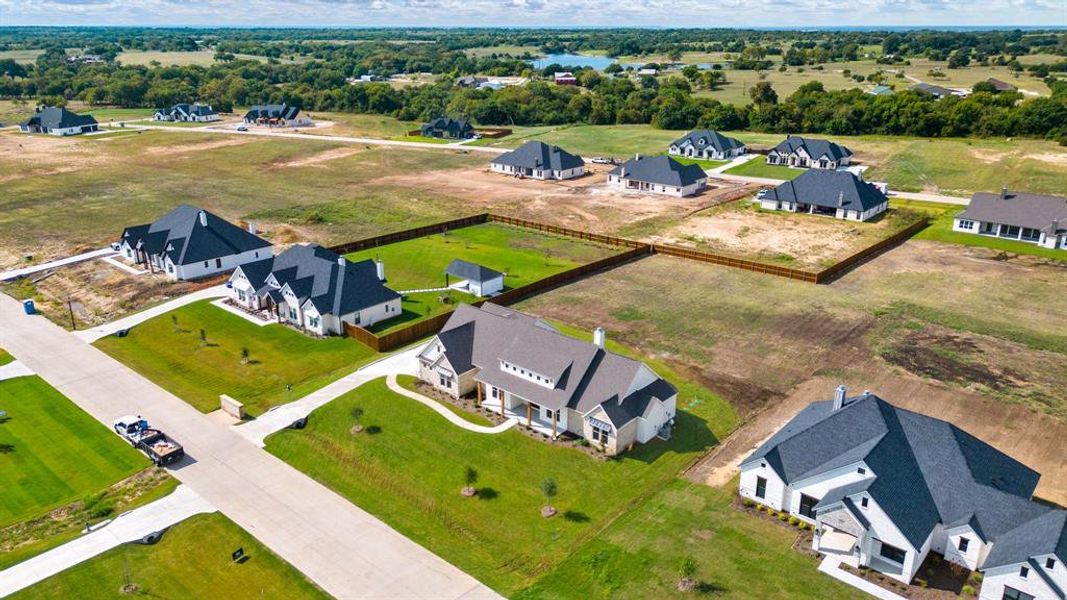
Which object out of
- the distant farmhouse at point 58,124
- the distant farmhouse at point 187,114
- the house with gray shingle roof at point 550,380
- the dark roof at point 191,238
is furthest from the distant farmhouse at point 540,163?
the distant farmhouse at point 58,124

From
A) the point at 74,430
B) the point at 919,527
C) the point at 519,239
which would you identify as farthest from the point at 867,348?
the point at 74,430

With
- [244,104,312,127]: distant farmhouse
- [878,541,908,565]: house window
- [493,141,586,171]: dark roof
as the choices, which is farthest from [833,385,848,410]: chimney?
[244,104,312,127]: distant farmhouse

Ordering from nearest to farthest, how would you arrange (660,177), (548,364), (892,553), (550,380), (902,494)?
(892,553)
(902,494)
(550,380)
(548,364)
(660,177)

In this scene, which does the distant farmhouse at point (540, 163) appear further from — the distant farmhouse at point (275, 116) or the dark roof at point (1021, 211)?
the distant farmhouse at point (275, 116)

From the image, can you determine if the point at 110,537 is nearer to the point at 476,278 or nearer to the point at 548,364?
the point at 548,364

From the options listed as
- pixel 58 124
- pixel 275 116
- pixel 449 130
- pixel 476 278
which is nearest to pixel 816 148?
pixel 449 130

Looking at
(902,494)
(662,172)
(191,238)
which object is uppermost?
(662,172)

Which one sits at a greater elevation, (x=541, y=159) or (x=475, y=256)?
(x=541, y=159)

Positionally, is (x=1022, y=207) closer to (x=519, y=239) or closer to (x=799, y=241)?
(x=799, y=241)
